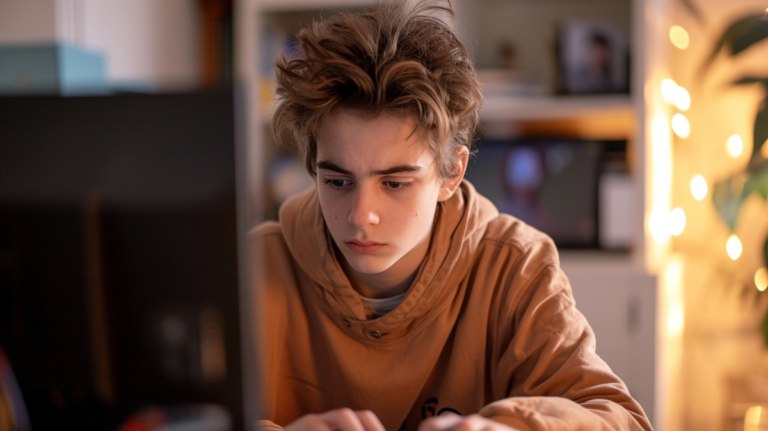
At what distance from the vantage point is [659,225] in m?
1.97

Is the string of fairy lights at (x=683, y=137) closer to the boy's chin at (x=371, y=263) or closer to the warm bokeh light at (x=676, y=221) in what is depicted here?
the warm bokeh light at (x=676, y=221)

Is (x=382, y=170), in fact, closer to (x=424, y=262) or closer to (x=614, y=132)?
(x=424, y=262)

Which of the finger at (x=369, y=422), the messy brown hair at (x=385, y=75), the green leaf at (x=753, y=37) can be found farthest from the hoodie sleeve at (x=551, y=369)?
the green leaf at (x=753, y=37)

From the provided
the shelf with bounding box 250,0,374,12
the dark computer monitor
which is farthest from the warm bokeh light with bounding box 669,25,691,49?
the dark computer monitor

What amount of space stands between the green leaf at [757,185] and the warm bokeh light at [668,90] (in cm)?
43

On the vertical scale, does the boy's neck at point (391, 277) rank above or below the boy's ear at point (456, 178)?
below

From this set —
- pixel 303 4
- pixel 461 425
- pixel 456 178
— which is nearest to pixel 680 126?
pixel 303 4

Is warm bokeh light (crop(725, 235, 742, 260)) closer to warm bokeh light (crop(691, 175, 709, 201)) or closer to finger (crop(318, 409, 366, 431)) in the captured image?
warm bokeh light (crop(691, 175, 709, 201))

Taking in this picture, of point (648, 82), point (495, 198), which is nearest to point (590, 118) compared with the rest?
point (648, 82)

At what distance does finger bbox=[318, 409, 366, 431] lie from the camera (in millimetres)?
604

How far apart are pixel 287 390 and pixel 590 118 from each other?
4.64 ft

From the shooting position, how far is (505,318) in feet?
3.01

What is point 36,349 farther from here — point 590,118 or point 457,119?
point 590,118

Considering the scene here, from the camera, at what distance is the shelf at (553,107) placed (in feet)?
6.31
